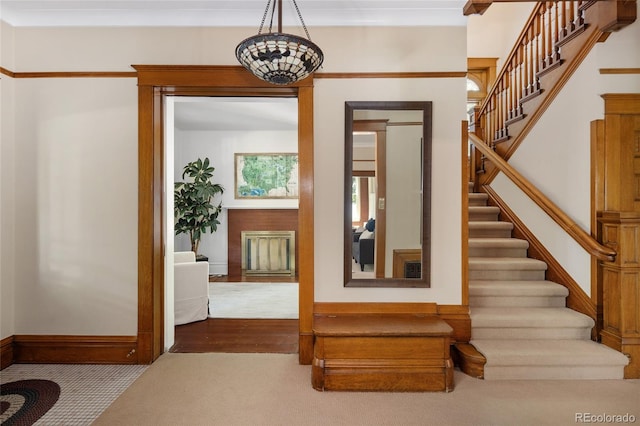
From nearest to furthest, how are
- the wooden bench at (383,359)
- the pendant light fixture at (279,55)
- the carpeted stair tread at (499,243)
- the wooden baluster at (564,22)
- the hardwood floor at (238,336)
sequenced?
1. the pendant light fixture at (279,55)
2. the wooden bench at (383,359)
3. the hardwood floor at (238,336)
4. the wooden baluster at (564,22)
5. the carpeted stair tread at (499,243)

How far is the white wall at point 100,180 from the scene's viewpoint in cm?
282

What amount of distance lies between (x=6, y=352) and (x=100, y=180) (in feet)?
5.02

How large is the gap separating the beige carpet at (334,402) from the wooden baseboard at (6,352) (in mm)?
1139

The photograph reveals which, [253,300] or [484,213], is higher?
[484,213]

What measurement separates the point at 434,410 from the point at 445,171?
1.70 meters

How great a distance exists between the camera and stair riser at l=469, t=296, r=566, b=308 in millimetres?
3170

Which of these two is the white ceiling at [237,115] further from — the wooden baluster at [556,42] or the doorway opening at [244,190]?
the wooden baluster at [556,42]

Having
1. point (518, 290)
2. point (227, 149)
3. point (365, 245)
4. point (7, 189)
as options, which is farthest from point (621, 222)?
point (227, 149)

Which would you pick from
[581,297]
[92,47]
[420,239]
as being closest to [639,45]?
[581,297]

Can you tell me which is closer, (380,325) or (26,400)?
(26,400)

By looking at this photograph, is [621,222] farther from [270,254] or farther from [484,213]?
[270,254]

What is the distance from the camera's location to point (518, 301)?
10.4 feet

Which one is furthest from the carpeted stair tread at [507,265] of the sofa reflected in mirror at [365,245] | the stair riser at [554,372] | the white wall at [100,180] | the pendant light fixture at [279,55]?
the pendant light fixture at [279,55]

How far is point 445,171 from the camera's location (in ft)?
9.21
